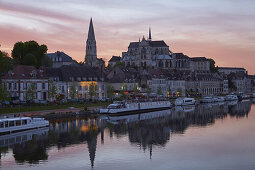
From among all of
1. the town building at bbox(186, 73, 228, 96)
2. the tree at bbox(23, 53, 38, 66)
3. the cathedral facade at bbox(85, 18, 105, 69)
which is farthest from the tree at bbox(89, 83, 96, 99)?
the cathedral facade at bbox(85, 18, 105, 69)

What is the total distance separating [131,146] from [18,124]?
57.8ft

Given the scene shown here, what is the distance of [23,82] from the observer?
8444 cm

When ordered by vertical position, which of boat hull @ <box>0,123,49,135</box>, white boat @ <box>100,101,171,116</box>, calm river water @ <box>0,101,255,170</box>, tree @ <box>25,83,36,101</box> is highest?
tree @ <box>25,83,36,101</box>

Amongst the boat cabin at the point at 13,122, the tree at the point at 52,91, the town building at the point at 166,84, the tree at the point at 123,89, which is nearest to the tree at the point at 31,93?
the tree at the point at 52,91

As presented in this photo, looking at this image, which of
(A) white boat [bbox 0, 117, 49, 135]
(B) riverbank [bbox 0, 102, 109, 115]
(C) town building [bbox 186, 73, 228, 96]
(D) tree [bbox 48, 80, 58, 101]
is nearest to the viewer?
(A) white boat [bbox 0, 117, 49, 135]

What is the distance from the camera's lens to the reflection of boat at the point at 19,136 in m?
48.1

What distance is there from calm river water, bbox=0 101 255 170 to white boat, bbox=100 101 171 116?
1122 centimetres

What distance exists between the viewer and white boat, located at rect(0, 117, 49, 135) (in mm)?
52947

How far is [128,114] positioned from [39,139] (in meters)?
34.0

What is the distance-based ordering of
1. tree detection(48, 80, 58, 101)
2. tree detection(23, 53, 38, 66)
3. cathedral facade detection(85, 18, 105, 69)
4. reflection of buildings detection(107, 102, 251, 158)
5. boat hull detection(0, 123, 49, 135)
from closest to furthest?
reflection of buildings detection(107, 102, 251, 158), boat hull detection(0, 123, 49, 135), tree detection(48, 80, 58, 101), tree detection(23, 53, 38, 66), cathedral facade detection(85, 18, 105, 69)

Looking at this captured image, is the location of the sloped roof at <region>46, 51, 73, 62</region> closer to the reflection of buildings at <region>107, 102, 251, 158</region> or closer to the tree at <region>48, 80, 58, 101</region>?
the tree at <region>48, 80, 58, 101</region>

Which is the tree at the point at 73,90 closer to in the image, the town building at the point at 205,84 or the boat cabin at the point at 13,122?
the boat cabin at the point at 13,122

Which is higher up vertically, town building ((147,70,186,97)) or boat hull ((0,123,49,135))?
town building ((147,70,186,97))

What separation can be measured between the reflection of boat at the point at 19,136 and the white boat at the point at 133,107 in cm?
2136
